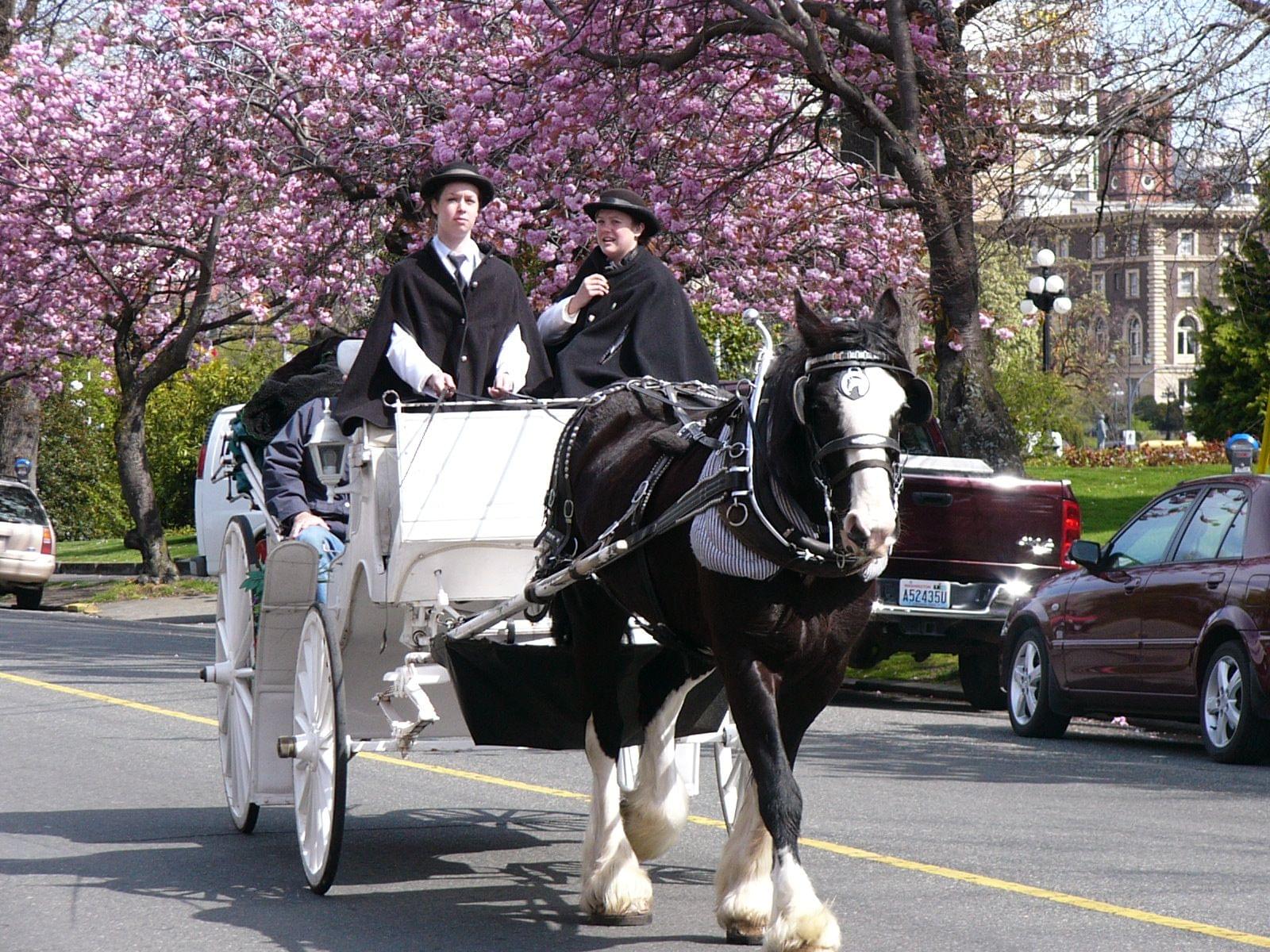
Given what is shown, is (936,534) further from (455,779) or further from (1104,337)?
(1104,337)

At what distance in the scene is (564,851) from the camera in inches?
299

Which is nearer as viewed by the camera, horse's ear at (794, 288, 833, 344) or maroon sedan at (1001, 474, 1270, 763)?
horse's ear at (794, 288, 833, 344)

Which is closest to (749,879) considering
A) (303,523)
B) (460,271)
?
(303,523)

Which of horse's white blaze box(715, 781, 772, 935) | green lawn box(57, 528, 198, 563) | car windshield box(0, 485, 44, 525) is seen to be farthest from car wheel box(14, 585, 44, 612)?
horse's white blaze box(715, 781, 772, 935)

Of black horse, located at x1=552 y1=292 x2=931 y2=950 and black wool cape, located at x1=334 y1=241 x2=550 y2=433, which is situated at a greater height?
black wool cape, located at x1=334 y1=241 x2=550 y2=433

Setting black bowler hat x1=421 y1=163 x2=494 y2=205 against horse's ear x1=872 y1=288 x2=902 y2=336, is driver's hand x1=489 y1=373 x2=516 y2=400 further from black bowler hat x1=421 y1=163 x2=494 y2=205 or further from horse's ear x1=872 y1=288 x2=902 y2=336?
horse's ear x1=872 y1=288 x2=902 y2=336

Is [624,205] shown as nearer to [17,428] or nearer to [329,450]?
[329,450]

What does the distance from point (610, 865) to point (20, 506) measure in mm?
23563

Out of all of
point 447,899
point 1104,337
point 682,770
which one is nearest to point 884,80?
point 682,770

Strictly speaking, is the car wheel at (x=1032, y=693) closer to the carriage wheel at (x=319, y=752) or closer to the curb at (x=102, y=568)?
the carriage wheel at (x=319, y=752)

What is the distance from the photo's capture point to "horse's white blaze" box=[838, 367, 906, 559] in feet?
15.7

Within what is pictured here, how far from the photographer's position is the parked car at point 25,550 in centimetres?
2678

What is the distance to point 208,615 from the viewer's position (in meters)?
24.1

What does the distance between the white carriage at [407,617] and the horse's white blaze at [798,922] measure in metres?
1.36
